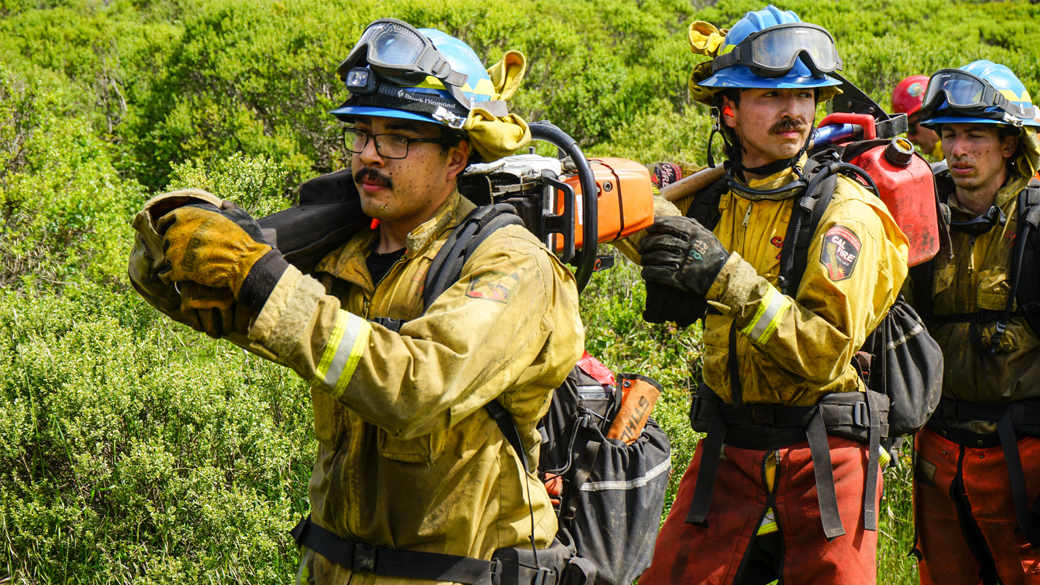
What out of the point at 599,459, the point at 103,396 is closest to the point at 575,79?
the point at 103,396

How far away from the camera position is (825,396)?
3.19 meters

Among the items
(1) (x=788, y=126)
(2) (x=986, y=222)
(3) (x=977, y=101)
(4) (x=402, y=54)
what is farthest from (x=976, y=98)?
(4) (x=402, y=54)

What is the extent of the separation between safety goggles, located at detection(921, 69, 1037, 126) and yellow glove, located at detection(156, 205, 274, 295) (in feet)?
11.2

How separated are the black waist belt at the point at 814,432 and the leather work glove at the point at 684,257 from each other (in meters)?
0.71

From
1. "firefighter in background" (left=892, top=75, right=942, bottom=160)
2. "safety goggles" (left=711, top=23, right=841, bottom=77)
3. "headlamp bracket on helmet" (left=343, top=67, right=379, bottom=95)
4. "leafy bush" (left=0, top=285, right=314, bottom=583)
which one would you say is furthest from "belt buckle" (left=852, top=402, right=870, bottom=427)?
"firefighter in background" (left=892, top=75, right=942, bottom=160)

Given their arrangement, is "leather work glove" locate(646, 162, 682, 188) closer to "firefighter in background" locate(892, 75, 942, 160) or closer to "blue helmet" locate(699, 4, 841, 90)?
"blue helmet" locate(699, 4, 841, 90)

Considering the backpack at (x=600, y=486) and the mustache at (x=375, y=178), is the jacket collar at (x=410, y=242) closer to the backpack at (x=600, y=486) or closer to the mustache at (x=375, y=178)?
the mustache at (x=375, y=178)

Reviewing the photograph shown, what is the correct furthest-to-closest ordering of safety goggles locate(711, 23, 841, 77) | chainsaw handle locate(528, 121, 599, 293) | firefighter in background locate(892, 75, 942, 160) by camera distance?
firefighter in background locate(892, 75, 942, 160), safety goggles locate(711, 23, 841, 77), chainsaw handle locate(528, 121, 599, 293)

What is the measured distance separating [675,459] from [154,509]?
273 cm

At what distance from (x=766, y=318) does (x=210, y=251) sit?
169 centimetres

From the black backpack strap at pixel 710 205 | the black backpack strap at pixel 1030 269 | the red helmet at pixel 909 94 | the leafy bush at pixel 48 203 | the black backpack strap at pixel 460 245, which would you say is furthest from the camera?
the leafy bush at pixel 48 203

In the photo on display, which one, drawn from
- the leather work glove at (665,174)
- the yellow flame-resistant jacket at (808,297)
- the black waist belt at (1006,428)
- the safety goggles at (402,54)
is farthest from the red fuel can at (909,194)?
the safety goggles at (402,54)

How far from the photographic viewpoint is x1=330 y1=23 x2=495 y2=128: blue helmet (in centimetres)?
226

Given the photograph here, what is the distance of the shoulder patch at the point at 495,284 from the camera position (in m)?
→ 1.93
